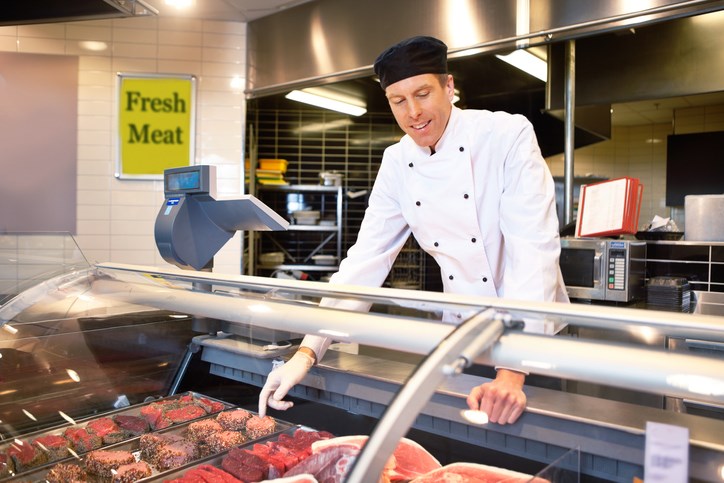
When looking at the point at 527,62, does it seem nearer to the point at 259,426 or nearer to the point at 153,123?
the point at 153,123

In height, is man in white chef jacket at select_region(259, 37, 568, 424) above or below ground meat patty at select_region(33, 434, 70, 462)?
above

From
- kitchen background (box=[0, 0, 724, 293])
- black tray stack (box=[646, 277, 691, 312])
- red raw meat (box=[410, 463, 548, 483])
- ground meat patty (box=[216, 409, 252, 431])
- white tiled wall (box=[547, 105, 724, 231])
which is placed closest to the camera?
red raw meat (box=[410, 463, 548, 483])

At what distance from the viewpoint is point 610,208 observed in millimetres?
3125

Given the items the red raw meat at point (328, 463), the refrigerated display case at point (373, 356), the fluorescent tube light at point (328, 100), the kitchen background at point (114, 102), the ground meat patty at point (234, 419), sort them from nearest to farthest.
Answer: the refrigerated display case at point (373, 356)
the red raw meat at point (328, 463)
the ground meat patty at point (234, 419)
the kitchen background at point (114, 102)
the fluorescent tube light at point (328, 100)

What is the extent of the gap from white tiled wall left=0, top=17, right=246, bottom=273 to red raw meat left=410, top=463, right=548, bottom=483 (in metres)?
4.15

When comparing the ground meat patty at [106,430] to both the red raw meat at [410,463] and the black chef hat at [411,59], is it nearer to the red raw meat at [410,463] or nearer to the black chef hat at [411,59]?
the red raw meat at [410,463]

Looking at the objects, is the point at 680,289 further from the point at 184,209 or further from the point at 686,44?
the point at 184,209

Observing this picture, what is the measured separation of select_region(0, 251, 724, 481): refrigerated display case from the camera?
0.77 meters

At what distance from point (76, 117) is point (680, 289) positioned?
14.9ft

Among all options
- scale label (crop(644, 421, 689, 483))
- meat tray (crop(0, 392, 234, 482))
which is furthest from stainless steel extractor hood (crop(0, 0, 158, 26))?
scale label (crop(644, 421, 689, 483))

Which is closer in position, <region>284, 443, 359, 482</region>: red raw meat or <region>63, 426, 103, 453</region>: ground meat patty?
<region>284, 443, 359, 482</region>: red raw meat

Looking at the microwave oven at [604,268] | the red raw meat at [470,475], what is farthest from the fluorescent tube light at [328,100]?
the red raw meat at [470,475]

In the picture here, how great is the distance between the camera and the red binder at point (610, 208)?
304 cm

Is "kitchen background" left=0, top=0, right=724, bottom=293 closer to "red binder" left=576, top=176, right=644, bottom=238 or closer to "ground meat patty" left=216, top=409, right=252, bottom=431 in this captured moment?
"red binder" left=576, top=176, right=644, bottom=238
